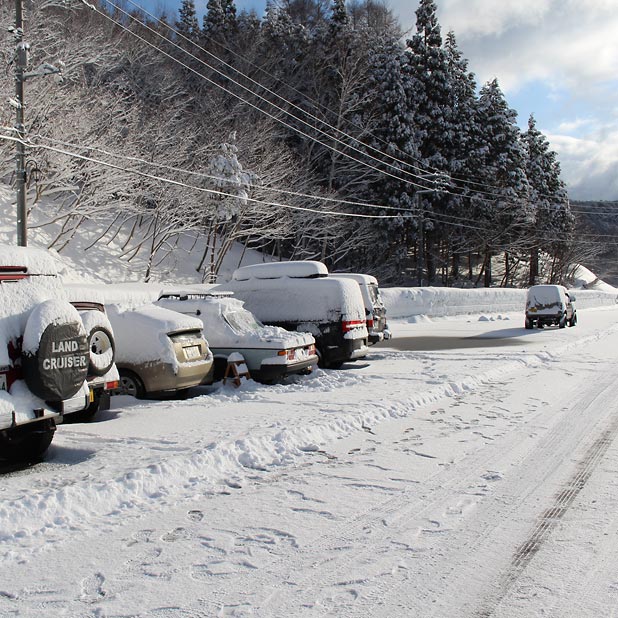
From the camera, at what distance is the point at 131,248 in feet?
117

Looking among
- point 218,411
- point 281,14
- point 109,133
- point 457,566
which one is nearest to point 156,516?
point 457,566

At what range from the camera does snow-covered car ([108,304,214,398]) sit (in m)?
8.92

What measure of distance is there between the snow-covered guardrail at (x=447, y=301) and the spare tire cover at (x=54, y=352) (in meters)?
24.6

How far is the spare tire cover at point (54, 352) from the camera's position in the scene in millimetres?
5473

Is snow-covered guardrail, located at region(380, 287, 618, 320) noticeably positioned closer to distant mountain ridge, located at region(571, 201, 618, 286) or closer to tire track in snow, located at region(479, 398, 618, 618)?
tire track in snow, located at region(479, 398, 618, 618)

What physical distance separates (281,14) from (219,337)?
53.4 m

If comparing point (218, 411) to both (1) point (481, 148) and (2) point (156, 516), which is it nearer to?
(2) point (156, 516)

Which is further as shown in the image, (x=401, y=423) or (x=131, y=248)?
(x=131, y=248)

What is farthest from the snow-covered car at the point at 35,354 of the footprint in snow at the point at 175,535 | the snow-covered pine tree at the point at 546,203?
the snow-covered pine tree at the point at 546,203

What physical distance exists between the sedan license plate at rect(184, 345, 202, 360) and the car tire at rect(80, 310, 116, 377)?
2.16 m

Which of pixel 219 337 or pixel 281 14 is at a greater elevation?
pixel 281 14

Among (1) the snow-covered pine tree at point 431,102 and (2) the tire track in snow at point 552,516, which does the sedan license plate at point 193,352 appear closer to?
(2) the tire track in snow at point 552,516

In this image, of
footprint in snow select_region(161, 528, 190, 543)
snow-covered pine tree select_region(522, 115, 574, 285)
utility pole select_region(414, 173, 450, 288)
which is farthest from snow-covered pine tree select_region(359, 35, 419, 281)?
footprint in snow select_region(161, 528, 190, 543)

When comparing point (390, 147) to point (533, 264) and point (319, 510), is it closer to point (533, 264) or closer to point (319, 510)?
point (533, 264)
